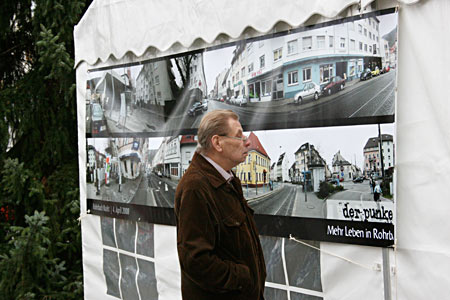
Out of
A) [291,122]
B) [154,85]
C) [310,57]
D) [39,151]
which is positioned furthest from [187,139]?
[39,151]

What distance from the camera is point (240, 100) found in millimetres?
3160

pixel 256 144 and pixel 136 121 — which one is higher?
pixel 136 121

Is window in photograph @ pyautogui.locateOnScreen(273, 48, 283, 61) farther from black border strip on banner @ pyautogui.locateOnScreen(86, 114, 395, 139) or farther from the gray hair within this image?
the gray hair

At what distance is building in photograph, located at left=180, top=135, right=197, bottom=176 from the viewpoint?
137 inches

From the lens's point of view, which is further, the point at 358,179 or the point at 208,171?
the point at 358,179

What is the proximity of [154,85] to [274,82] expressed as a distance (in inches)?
44.8

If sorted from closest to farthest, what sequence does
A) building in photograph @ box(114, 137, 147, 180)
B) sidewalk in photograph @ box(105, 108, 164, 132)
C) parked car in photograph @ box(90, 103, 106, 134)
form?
sidewalk in photograph @ box(105, 108, 164, 132), building in photograph @ box(114, 137, 147, 180), parked car in photograph @ box(90, 103, 106, 134)

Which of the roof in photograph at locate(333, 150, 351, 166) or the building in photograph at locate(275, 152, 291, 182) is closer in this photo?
the roof in photograph at locate(333, 150, 351, 166)

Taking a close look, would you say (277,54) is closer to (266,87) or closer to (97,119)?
(266,87)

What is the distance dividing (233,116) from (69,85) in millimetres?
3779

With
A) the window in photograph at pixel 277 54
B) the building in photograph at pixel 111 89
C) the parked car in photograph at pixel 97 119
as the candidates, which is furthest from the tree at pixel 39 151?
the window in photograph at pixel 277 54

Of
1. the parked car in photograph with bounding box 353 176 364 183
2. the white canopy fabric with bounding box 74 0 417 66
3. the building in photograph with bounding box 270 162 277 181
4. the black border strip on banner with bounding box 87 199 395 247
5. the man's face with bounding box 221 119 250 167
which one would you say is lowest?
the black border strip on banner with bounding box 87 199 395 247

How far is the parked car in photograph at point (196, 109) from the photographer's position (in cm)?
342

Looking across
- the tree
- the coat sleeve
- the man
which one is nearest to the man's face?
the man
